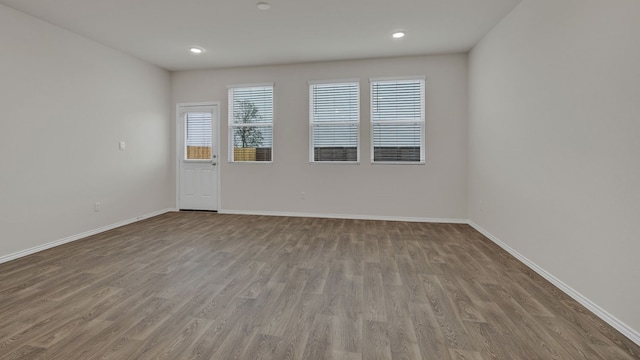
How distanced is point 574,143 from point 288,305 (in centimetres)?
260

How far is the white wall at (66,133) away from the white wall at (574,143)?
18.1 feet

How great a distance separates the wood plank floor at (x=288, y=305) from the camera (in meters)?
1.75

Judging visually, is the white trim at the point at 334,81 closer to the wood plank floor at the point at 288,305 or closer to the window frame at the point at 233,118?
the window frame at the point at 233,118

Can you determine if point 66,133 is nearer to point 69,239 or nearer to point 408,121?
point 69,239

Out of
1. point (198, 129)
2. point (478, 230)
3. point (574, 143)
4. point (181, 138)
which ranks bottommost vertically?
point (478, 230)

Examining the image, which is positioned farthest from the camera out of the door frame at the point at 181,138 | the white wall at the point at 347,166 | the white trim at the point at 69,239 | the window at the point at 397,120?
the door frame at the point at 181,138

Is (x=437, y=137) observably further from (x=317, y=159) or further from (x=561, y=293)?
(x=561, y=293)

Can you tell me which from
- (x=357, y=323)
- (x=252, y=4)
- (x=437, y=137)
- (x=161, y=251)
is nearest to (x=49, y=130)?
(x=161, y=251)

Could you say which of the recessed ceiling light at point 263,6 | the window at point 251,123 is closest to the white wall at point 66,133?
the window at point 251,123

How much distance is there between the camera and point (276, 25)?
388cm

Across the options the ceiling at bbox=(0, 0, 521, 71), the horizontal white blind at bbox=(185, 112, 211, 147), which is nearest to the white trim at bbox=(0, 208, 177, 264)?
the horizontal white blind at bbox=(185, 112, 211, 147)

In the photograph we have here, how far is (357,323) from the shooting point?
2.02m

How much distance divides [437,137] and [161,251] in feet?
14.8

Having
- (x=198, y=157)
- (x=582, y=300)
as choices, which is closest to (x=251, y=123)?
(x=198, y=157)
